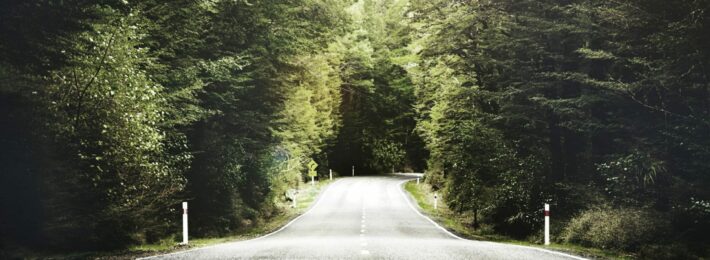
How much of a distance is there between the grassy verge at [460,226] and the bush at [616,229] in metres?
0.35

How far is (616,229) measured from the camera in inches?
512

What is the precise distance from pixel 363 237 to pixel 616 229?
5853 mm

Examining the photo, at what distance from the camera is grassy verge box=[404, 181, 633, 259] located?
39.1 feet

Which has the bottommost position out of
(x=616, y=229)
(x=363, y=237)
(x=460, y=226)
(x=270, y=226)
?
(x=460, y=226)

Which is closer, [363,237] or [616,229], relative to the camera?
[616,229]

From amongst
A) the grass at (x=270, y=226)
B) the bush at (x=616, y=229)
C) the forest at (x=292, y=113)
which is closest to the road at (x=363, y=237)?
the grass at (x=270, y=226)

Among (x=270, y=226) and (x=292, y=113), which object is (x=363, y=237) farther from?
(x=292, y=113)

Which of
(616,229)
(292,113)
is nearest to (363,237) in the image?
(616,229)

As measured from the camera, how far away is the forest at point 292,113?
10.5m

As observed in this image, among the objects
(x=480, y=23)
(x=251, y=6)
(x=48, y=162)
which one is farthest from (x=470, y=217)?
(x=48, y=162)

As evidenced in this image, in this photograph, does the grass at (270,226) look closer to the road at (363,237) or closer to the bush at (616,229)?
the road at (363,237)

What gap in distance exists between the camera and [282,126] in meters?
24.4

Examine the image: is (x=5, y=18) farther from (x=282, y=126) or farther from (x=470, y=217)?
(x=470, y=217)

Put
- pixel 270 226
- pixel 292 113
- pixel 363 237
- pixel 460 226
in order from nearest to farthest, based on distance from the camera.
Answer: pixel 363 237 → pixel 270 226 → pixel 460 226 → pixel 292 113
